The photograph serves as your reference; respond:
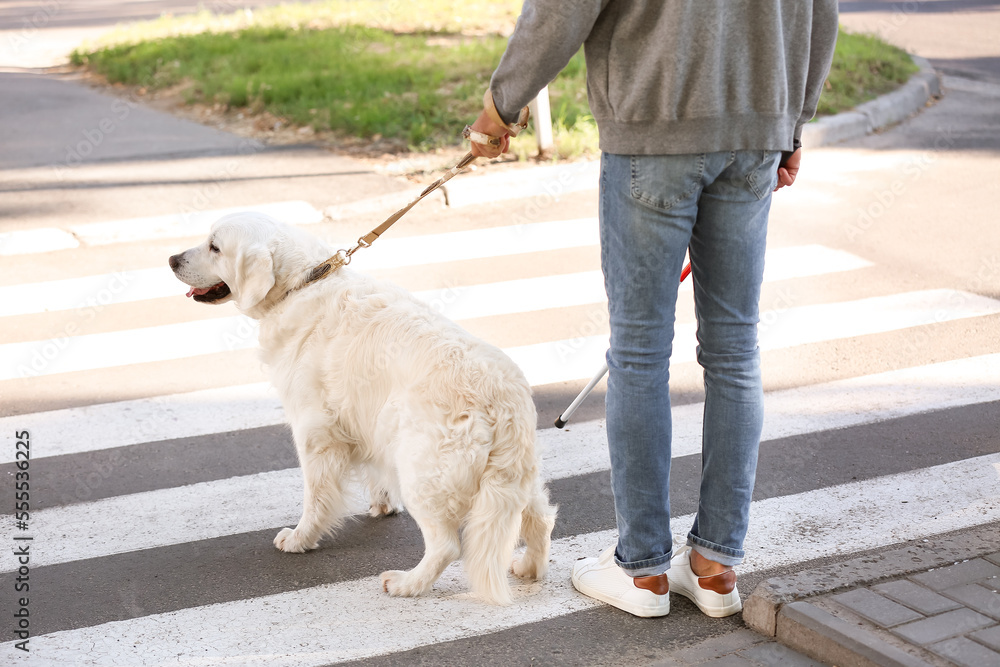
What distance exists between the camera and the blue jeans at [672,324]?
8.93 feet

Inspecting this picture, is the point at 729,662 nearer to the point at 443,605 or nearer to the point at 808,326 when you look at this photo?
the point at 443,605

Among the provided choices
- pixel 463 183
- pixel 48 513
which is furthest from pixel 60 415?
pixel 463 183

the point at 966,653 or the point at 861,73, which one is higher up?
the point at 861,73

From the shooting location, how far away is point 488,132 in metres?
2.92

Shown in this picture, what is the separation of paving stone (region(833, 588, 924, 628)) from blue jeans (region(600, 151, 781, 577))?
36 cm

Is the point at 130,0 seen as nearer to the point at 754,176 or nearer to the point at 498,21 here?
the point at 498,21

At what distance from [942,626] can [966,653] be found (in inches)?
5.5

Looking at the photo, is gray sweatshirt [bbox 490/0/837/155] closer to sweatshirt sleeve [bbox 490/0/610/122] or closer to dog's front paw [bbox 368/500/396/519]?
sweatshirt sleeve [bbox 490/0/610/122]

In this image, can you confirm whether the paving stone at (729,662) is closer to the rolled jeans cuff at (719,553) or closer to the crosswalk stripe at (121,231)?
the rolled jeans cuff at (719,553)

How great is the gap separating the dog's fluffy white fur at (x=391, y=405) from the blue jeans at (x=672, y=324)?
369 millimetres

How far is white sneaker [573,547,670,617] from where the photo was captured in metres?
3.10

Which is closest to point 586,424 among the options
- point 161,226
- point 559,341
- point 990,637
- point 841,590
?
point 559,341

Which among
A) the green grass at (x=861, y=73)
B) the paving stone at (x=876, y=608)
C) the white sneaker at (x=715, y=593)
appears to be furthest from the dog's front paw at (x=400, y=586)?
the green grass at (x=861, y=73)

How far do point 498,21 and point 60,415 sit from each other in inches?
452
